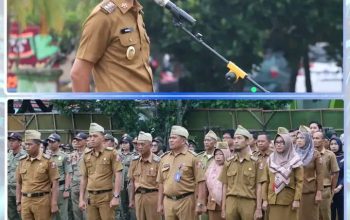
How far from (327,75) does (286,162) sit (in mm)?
16313

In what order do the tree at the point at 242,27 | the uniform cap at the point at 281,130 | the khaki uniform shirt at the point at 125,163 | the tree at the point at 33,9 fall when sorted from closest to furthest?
1. the uniform cap at the point at 281,130
2. the khaki uniform shirt at the point at 125,163
3. the tree at the point at 33,9
4. the tree at the point at 242,27

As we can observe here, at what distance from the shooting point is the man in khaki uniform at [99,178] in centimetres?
385

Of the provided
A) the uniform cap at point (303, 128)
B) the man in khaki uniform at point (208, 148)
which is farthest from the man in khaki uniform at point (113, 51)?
the uniform cap at point (303, 128)

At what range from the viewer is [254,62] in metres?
13.4

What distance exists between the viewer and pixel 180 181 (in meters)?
3.86

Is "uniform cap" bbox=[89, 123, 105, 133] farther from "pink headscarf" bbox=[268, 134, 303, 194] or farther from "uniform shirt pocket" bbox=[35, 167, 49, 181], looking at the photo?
"pink headscarf" bbox=[268, 134, 303, 194]

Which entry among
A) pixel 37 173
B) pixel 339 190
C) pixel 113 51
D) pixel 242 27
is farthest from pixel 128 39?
pixel 242 27

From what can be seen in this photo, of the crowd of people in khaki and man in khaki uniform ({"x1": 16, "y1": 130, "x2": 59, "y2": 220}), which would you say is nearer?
the crowd of people in khaki

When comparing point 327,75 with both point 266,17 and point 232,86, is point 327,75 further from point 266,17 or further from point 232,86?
point 232,86

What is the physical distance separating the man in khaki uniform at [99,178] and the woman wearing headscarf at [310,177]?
61 centimetres

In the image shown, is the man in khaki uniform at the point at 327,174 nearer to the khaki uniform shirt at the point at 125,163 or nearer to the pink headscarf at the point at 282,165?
the pink headscarf at the point at 282,165

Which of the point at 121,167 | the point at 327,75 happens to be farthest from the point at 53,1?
the point at 327,75

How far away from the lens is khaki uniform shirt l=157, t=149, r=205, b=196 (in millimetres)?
3826

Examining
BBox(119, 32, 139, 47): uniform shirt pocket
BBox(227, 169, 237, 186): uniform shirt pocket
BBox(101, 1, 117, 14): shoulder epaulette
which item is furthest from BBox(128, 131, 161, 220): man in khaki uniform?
BBox(101, 1, 117, 14): shoulder epaulette
